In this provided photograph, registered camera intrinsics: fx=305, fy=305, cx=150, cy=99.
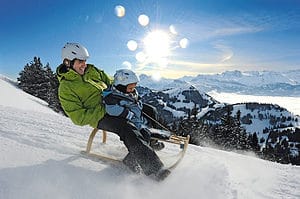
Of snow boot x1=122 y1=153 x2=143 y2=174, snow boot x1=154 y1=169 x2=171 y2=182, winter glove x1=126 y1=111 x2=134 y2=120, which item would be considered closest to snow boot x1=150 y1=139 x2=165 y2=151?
winter glove x1=126 y1=111 x2=134 y2=120

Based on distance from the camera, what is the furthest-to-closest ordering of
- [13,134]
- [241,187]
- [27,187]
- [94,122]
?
[13,134], [94,122], [241,187], [27,187]

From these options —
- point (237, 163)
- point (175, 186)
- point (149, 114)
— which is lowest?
point (175, 186)

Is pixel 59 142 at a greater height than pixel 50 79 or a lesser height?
lesser

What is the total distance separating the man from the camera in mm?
3918

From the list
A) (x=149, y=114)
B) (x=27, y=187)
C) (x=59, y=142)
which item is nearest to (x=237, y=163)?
(x=149, y=114)

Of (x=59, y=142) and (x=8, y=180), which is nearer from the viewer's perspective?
(x=8, y=180)

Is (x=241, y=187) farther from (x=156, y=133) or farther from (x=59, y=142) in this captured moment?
(x=59, y=142)

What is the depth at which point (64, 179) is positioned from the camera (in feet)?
11.7

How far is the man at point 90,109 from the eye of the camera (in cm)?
392

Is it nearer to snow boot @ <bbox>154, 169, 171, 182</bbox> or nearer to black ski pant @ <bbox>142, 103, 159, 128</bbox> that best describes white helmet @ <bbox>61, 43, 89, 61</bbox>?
black ski pant @ <bbox>142, 103, 159, 128</bbox>

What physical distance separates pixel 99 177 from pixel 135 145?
24.0 inches

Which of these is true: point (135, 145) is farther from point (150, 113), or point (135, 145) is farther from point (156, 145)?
point (156, 145)

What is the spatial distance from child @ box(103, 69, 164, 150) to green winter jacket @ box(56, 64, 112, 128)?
27cm

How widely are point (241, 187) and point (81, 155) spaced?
238 centimetres
